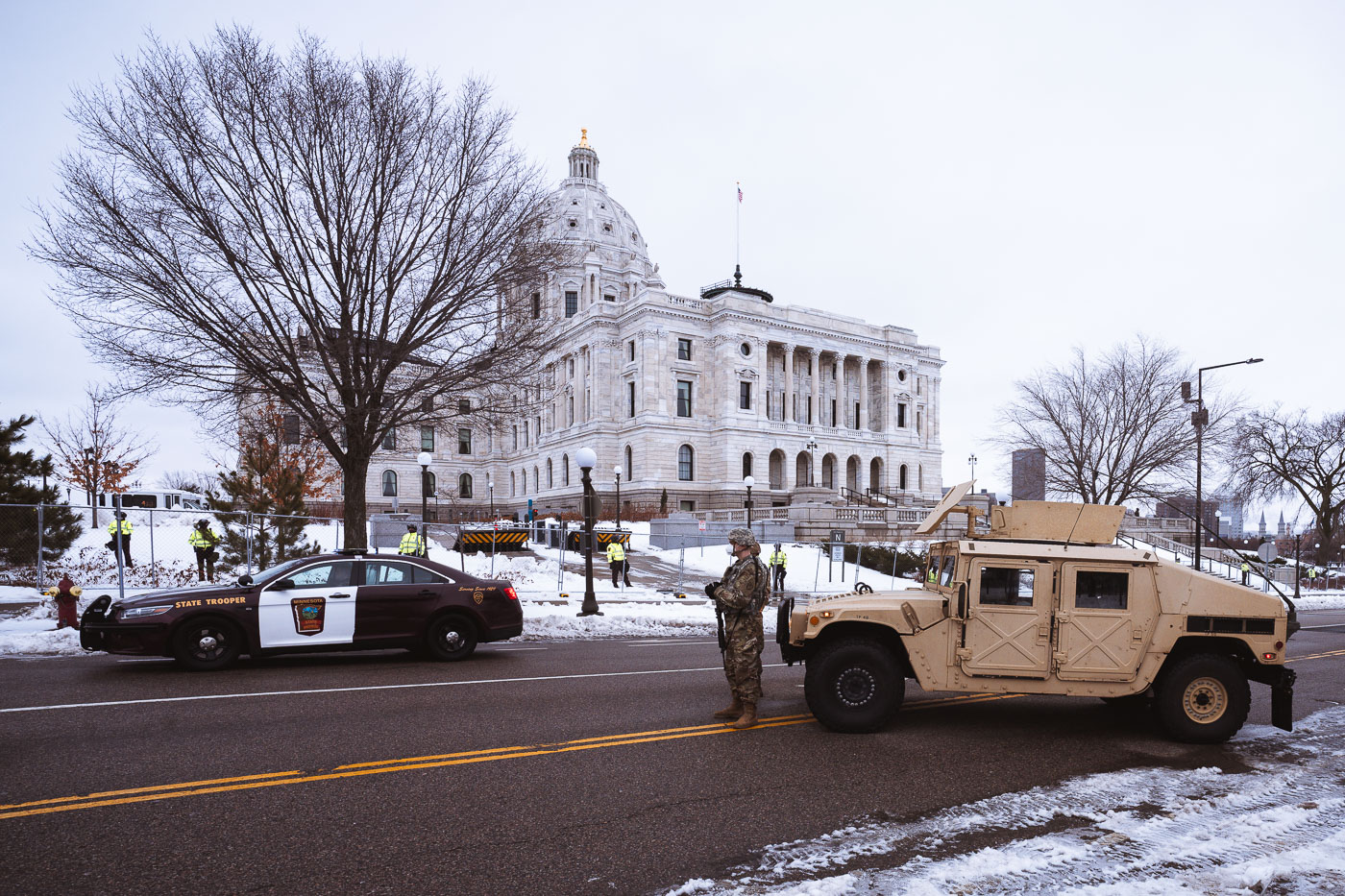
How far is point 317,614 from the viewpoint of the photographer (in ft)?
37.2

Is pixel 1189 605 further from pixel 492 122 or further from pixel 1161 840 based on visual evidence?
pixel 492 122

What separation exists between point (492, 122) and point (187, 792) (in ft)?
54.5

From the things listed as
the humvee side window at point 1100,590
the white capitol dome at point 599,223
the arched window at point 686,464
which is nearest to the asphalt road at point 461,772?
the humvee side window at point 1100,590

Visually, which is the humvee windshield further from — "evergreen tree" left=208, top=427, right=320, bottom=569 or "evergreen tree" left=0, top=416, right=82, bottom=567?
"evergreen tree" left=0, top=416, right=82, bottom=567

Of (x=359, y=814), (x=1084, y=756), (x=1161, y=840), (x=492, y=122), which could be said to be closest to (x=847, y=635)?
(x=1084, y=756)

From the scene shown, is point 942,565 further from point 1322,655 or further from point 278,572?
point 1322,655

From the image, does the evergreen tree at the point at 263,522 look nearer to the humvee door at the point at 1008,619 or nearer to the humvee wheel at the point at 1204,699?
the humvee door at the point at 1008,619

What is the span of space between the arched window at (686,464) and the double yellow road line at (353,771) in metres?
61.1

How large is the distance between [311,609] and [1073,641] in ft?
31.4

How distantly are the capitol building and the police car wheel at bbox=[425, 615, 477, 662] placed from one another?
48921 mm

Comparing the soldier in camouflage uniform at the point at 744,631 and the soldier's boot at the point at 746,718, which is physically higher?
the soldier in camouflage uniform at the point at 744,631

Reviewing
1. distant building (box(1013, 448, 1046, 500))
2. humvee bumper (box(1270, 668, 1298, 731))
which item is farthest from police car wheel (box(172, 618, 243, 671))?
distant building (box(1013, 448, 1046, 500))

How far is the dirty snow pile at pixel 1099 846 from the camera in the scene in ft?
14.2

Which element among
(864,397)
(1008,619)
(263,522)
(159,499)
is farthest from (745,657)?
(864,397)
